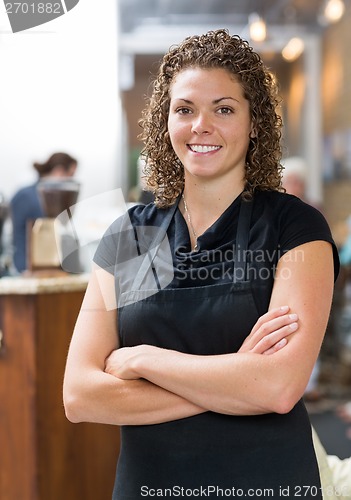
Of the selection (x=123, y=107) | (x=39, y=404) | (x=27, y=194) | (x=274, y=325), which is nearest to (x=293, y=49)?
(x=123, y=107)

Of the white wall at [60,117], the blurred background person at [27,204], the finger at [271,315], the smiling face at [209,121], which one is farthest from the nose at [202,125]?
the white wall at [60,117]

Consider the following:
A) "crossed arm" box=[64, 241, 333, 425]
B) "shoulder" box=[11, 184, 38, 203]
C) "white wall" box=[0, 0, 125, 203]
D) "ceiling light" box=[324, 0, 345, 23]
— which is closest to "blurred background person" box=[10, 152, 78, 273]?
"shoulder" box=[11, 184, 38, 203]

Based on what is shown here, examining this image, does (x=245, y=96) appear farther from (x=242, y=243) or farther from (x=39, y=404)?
(x=39, y=404)

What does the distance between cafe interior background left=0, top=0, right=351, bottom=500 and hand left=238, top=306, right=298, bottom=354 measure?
46 centimetres

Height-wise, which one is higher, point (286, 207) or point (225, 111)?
point (225, 111)

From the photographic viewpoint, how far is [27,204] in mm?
3510

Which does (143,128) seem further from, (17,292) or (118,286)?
(17,292)

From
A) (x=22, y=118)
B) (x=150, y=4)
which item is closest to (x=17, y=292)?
(x=22, y=118)

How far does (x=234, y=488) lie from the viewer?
52.7 inches

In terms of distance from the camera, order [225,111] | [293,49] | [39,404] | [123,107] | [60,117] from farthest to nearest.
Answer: [293,49], [60,117], [123,107], [39,404], [225,111]

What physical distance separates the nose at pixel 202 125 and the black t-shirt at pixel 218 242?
0.15m

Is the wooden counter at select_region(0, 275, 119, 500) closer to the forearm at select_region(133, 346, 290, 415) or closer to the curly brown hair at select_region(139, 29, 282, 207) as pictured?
the curly brown hair at select_region(139, 29, 282, 207)

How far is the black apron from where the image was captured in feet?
4.34

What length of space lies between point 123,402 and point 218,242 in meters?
0.34
